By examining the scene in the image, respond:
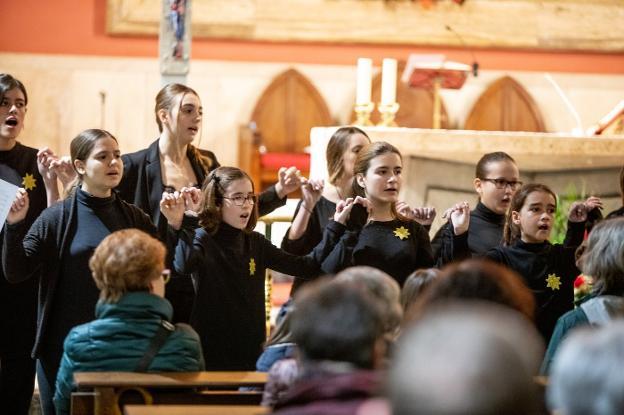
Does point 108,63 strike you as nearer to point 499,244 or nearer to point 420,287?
point 499,244

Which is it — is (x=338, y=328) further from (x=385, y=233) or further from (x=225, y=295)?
(x=385, y=233)

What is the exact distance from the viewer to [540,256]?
15.4 ft

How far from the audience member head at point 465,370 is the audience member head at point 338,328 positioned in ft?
1.74

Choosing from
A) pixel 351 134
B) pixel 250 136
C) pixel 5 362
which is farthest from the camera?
pixel 250 136

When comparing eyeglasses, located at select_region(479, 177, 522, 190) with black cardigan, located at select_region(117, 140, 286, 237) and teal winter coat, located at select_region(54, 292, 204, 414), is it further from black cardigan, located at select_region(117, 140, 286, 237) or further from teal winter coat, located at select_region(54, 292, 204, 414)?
teal winter coat, located at select_region(54, 292, 204, 414)

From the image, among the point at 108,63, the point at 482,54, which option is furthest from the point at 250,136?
the point at 482,54

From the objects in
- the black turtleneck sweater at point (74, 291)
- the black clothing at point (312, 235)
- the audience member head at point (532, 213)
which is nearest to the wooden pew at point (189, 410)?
the black turtleneck sweater at point (74, 291)

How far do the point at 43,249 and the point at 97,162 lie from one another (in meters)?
0.38

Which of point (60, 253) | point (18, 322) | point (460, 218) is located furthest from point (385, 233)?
point (18, 322)

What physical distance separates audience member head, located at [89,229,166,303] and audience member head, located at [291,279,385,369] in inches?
47.7

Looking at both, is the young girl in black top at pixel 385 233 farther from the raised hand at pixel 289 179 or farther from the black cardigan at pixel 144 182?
the black cardigan at pixel 144 182

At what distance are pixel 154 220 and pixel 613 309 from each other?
1957 millimetres

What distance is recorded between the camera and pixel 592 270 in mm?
3895

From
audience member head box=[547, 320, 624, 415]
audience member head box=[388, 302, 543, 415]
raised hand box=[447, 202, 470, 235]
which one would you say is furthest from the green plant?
audience member head box=[388, 302, 543, 415]
